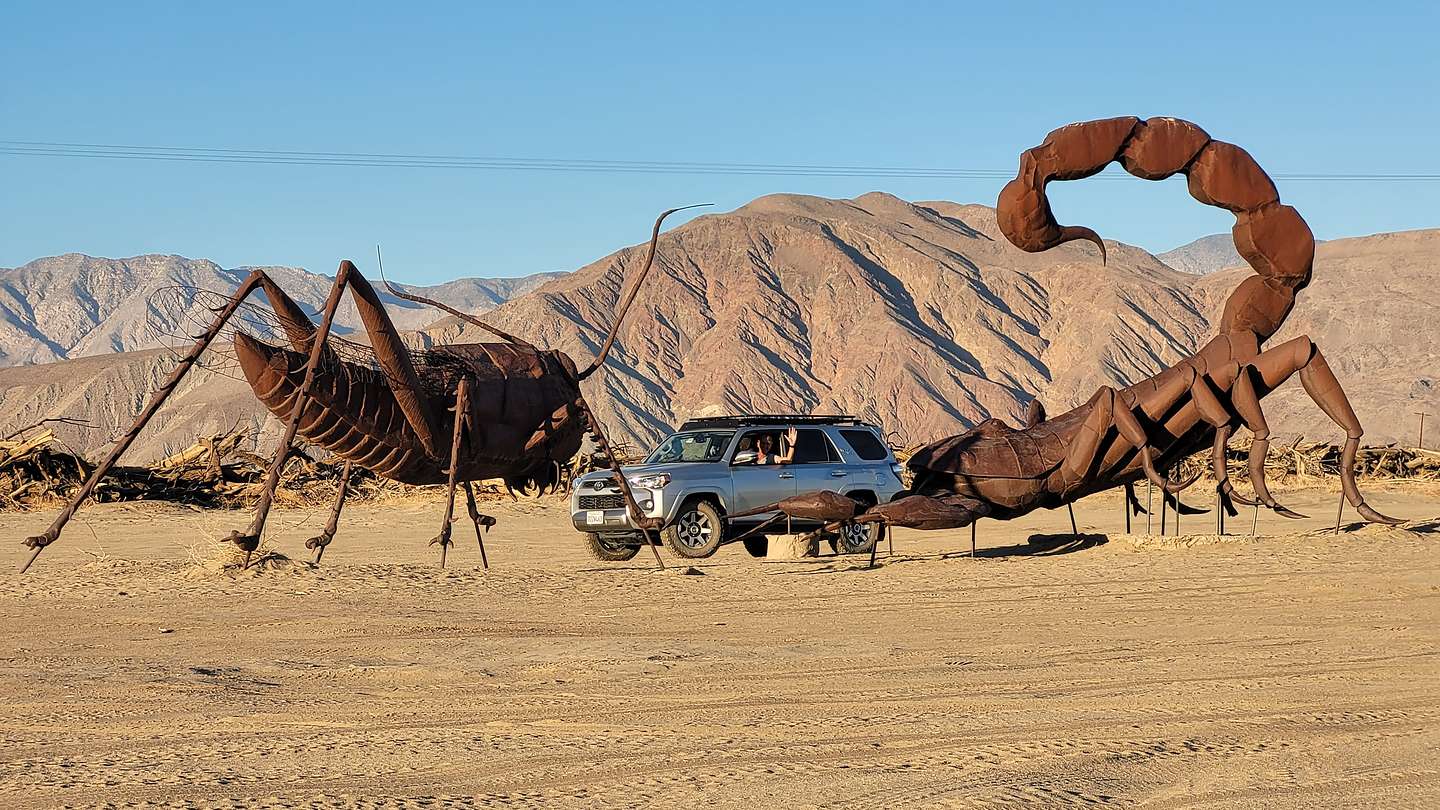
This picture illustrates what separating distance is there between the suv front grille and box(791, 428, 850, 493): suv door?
2.37m

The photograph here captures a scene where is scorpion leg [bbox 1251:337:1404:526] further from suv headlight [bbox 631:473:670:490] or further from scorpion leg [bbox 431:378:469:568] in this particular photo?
scorpion leg [bbox 431:378:469:568]

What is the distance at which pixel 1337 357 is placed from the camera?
3890 inches

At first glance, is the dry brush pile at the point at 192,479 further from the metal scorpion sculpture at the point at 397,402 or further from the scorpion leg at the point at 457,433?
the scorpion leg at the point at 457,433

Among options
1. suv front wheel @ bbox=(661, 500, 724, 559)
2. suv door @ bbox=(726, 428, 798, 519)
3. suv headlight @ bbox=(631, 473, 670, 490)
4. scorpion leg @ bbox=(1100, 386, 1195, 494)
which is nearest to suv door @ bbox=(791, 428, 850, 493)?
suv door @ bbox=(726, 428, 798, 519)

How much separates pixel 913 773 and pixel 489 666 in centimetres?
422

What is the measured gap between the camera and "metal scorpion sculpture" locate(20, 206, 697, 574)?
47.3 feet

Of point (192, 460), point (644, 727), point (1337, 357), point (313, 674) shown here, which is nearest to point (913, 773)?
point (644, 727)

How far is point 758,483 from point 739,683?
32.6 feet

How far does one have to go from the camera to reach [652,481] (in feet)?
63.5

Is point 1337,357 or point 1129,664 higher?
point 1337,357

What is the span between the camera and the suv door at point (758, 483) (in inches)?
774

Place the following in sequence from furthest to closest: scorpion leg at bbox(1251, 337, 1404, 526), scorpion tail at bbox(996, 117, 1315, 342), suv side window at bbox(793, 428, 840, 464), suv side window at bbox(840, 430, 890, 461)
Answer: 1. suv side window at bbox(840, 430, 890, 461)
2. suv side window at bbox(793, 428, 840, 464)
3. scorpion leg at bbox(1251, 337, 1404, 526)
4. scorpion tail at bbox(996, 117, 1315, 342)

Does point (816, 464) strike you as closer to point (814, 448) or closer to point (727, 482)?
point (814, 448)

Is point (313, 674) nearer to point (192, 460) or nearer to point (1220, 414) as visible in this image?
point (1220, 414)
